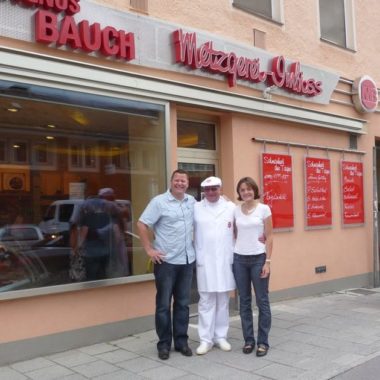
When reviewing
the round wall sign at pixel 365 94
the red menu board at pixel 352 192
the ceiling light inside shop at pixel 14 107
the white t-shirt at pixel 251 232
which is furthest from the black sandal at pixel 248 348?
the round wall sign at pixel 365 94

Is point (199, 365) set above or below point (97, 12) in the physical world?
below

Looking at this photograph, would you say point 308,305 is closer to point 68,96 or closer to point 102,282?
point 102,282

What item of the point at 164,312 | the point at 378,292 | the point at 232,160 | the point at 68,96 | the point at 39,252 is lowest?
the point at 378,292

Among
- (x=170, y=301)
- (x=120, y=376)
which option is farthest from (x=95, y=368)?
(x=170, y=301)

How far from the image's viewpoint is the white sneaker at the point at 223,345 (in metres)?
5.62

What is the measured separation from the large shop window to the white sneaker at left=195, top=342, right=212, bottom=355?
1.38 metres

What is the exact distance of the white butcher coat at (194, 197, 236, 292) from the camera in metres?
5.49

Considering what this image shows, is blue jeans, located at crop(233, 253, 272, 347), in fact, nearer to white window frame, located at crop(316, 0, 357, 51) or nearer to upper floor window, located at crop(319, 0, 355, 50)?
upper floor window, located at crop(319, 0, 355, 50)

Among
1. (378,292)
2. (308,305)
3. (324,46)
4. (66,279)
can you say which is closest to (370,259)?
(378,292)

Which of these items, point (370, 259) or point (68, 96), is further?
point (370, 259)

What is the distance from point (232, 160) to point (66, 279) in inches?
119

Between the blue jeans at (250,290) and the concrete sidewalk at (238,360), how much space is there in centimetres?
24

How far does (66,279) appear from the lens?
5.93 meters

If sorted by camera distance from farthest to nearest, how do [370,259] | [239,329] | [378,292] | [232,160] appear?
[370,259] < [378,292] < [232,160] < [239,329]
